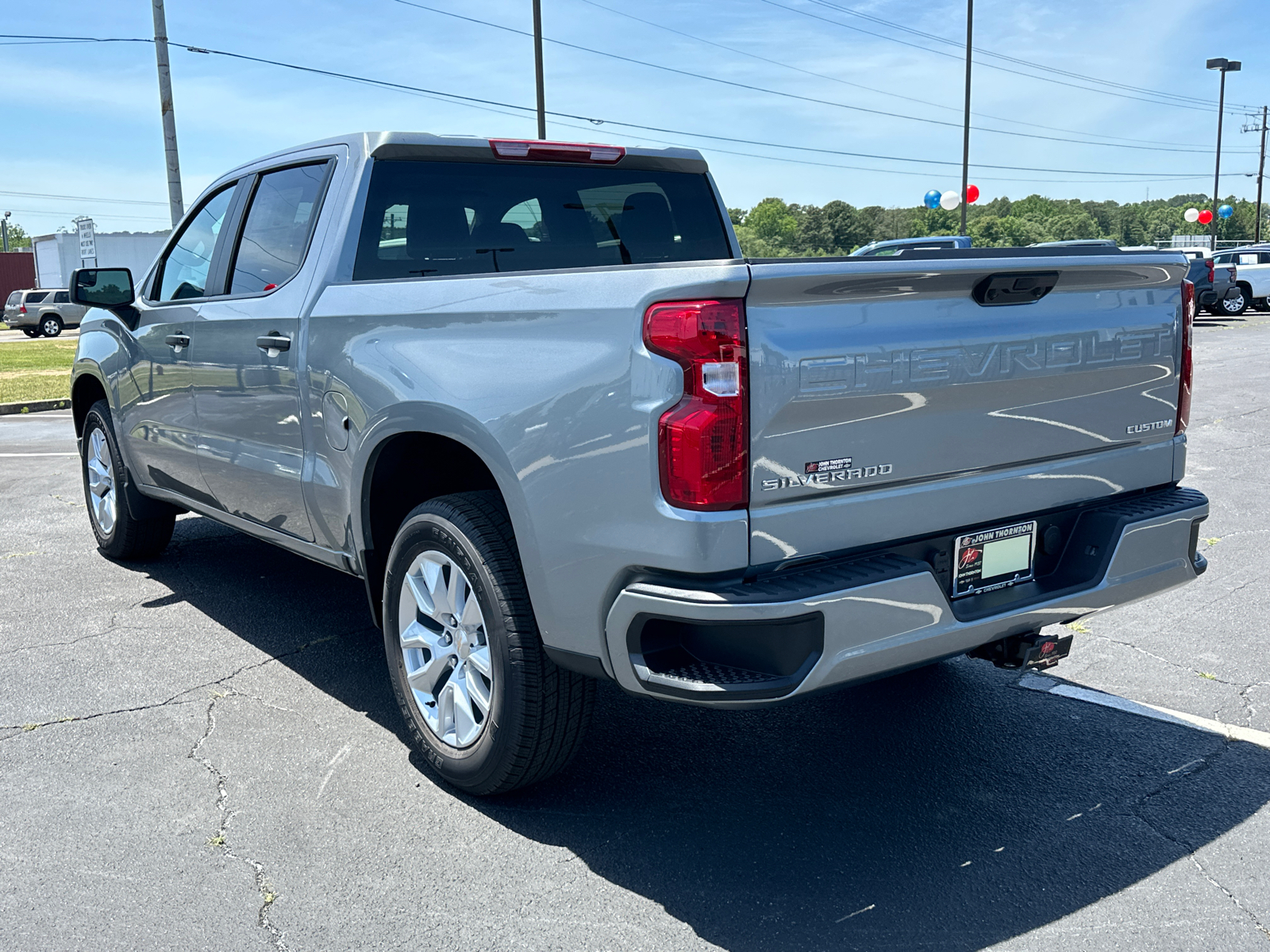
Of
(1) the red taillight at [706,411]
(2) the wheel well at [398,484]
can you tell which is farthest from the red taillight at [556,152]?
(1) the red taillight at [706,411]

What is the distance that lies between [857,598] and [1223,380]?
14.3m

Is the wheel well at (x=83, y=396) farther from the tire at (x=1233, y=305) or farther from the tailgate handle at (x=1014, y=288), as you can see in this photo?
the tire at (x=1233, y=305)

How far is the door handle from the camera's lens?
4.10 metres

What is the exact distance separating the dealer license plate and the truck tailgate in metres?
0.05

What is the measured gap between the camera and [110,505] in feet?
20.7

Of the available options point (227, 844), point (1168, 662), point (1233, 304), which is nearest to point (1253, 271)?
point (1233, 304)

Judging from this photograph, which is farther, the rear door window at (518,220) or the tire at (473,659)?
the rear door window at (518,220)

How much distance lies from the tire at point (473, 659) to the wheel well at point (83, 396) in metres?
3.48

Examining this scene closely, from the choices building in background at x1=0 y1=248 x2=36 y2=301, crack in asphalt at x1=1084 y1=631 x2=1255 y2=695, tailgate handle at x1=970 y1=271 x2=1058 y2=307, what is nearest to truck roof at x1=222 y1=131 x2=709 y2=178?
tailgate handle at x1=970 y1=271 x2=1058 y2=307

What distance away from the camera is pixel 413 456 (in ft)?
12.5

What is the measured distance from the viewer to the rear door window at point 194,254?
16.6 feet

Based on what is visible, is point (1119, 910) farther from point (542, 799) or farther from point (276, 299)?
point (276, 299)

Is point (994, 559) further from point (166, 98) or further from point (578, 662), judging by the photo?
point (166, 98)

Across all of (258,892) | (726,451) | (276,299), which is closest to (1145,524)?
(726,451)
